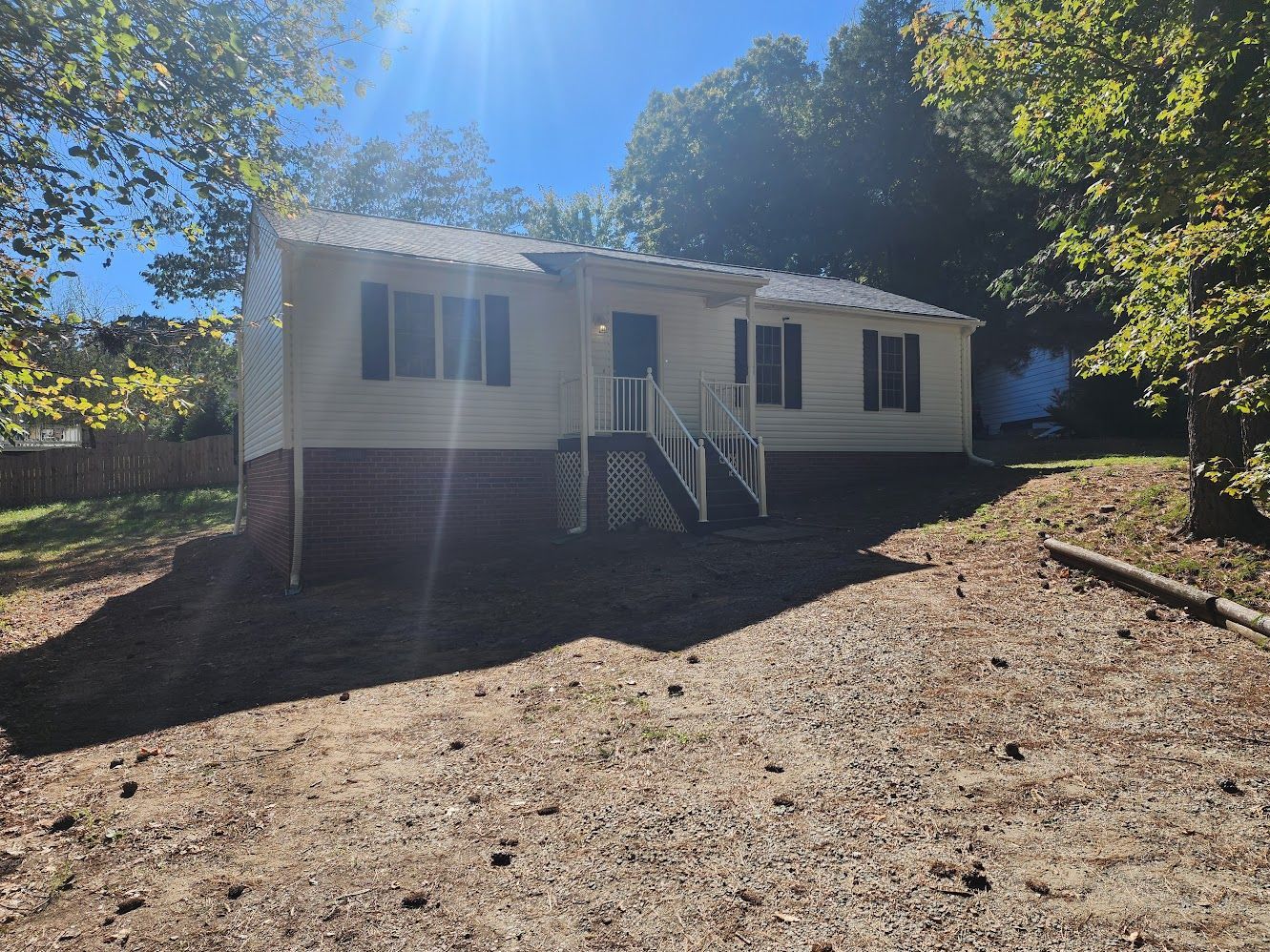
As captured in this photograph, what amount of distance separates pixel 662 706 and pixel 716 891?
1.88 m

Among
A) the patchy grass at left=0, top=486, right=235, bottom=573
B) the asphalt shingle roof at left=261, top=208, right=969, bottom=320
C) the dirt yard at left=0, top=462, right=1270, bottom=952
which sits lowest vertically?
the dirt yard at left=0, top=462, right=1270, bottom=952

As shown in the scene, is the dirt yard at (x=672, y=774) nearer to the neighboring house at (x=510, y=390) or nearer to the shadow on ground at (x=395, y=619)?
the shadow on ground at (x=395, y=619)

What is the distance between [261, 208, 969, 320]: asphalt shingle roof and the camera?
34.7ft

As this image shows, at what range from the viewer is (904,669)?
4.72m

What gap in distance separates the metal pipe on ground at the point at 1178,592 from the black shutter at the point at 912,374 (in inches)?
325

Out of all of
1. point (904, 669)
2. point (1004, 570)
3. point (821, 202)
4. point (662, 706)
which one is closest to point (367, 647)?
point (662, 706)

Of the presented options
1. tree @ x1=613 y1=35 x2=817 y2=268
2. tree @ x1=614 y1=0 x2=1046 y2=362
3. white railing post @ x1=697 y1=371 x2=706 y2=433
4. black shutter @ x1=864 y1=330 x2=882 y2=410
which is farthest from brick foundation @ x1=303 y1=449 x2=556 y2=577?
tree @ x1=613 y1=35 x2=817 y2=268

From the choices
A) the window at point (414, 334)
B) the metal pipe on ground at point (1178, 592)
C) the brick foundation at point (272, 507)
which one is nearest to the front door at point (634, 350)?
the window at point (414, 334)

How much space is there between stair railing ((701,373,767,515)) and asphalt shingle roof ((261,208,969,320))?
7.21ft

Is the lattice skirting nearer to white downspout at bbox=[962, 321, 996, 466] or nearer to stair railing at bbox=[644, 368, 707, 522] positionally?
stair railing at bbox=[644, 368, 707, 522]

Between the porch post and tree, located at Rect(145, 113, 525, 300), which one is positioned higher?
tree, located at Rect(145, 113, 525, 300)

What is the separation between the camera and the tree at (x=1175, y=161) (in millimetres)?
5242

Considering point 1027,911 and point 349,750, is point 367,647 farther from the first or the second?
point 1027,911

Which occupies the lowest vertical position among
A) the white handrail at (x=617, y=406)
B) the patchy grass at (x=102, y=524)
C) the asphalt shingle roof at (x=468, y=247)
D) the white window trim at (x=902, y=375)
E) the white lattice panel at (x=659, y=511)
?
the patchy grass at (x=102, y=524)
